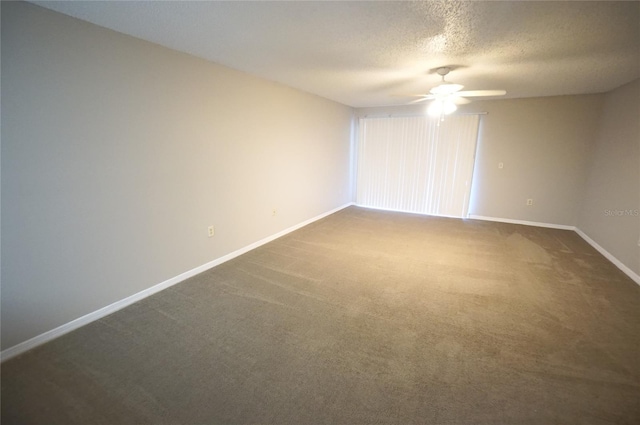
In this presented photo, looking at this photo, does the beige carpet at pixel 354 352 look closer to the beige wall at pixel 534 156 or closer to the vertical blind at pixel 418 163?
the beige wall at pixel 534 156

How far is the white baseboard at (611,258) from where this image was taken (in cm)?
294

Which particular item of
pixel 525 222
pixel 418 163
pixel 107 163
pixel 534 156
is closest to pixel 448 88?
pixel 418 163

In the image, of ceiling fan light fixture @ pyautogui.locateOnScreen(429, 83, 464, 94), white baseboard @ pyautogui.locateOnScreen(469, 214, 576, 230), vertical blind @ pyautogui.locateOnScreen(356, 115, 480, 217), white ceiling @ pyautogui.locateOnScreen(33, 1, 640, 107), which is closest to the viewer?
white ceiling @ pyautogui.locateOnScreen(33, 1, 640, 107)

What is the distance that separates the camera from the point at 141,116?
234 cm

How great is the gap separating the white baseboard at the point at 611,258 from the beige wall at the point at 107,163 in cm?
455

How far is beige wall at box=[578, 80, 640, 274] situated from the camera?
312cm

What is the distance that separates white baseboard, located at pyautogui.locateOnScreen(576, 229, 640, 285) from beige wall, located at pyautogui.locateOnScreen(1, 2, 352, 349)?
4.55 metres

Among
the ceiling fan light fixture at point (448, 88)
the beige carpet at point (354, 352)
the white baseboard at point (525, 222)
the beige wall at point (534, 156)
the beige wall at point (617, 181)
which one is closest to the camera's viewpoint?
the beige carpet at point (354, 352)

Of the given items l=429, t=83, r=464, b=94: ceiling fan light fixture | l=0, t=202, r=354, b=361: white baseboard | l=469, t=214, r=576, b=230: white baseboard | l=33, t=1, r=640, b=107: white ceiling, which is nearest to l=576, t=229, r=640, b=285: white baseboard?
l=469, t=214, r=576, b=230: white baseboard

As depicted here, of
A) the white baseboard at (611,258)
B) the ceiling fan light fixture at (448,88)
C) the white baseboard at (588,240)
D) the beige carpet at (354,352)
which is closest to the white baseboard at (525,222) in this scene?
the white baseboard at (588,240)

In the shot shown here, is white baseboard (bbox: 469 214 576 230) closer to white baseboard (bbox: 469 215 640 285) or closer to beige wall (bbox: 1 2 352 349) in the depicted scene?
white baseboard (bbox: 469 215 640 285)

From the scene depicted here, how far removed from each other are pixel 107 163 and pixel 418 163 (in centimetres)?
520

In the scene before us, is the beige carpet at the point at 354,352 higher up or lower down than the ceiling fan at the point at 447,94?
lower down

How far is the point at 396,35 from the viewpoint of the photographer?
2059 mm
